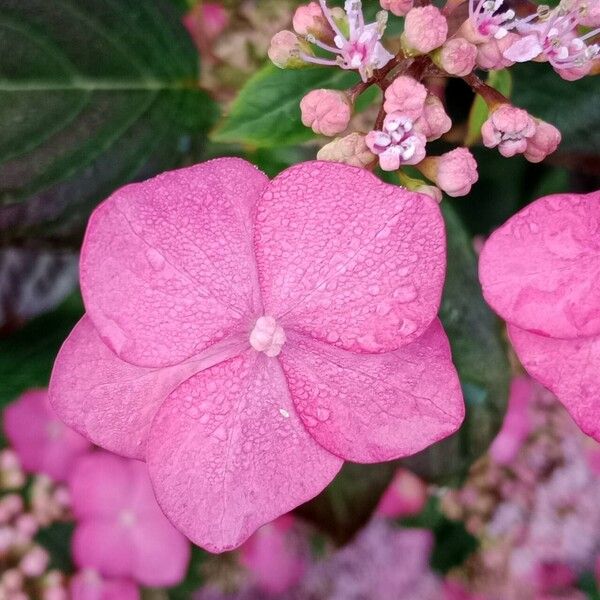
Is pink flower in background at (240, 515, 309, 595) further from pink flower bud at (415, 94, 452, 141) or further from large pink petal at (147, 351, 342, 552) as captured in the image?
pink flower bud at (415, 94, 452, 141)

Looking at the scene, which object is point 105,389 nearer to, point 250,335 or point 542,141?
point 250,335

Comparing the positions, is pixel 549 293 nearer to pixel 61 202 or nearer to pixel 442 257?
pixel 442 257

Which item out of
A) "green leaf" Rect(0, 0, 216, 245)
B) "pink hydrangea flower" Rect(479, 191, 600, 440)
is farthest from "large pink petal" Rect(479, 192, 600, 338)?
"green leaf" Rect(0, 0, 216, 245)

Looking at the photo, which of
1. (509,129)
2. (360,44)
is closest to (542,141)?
(509,129)

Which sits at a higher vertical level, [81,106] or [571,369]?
[81,106]

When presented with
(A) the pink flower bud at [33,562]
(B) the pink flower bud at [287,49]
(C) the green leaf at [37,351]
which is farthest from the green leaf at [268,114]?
(A) the pink flower bud at [33,562]

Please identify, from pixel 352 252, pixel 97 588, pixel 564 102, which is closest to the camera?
pixel 352 252
